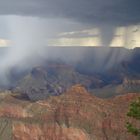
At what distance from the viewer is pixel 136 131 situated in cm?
8288

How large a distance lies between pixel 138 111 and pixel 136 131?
345cm

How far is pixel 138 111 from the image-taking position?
83.6 meters
